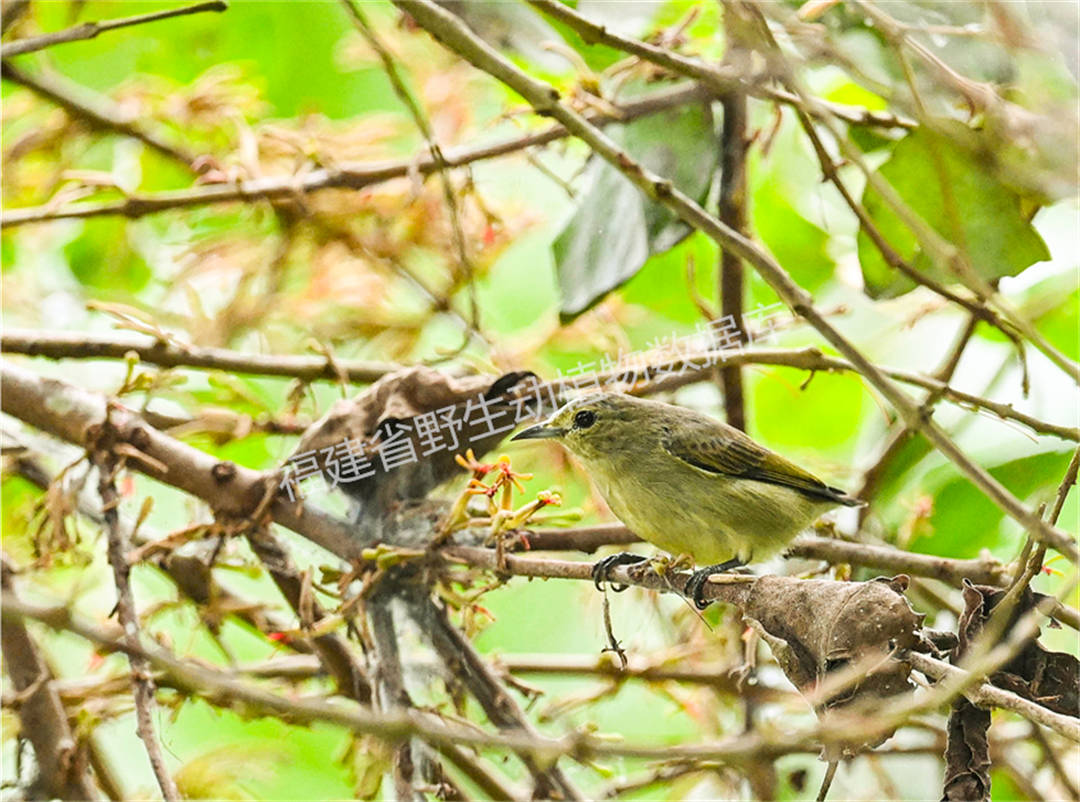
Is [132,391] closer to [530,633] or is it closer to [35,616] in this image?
[530,633]

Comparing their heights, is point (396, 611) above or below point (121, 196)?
below

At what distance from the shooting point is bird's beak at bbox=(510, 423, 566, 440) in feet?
7.70

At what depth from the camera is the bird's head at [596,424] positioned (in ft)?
8.04

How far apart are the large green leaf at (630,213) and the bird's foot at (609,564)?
20.9 inches

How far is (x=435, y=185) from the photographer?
3.25 metres

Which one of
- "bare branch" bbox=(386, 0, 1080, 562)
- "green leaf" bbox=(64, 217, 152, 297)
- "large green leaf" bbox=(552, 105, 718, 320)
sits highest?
"bare branch" bbox=(386, 0, 1080, 562)

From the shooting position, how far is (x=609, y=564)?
2062mm

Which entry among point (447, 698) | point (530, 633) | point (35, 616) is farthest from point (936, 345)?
point (35, 616)

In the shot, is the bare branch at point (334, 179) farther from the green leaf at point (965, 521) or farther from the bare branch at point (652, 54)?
the green leaf at point (965, 521)

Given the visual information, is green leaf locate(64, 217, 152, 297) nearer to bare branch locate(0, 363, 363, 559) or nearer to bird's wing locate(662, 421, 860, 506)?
bare branch locate(0, 363, 363, 559)

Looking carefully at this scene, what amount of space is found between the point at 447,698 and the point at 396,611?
210 millimetres

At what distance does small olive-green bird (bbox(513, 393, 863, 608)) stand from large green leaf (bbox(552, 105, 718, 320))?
26 centimetres

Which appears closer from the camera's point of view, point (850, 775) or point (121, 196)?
point (850, 775)

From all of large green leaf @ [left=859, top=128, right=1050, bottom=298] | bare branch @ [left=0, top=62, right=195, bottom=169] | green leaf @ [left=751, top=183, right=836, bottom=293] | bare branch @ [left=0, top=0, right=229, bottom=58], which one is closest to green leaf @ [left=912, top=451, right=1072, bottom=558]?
large green leaf @ [left=859, top=128, right=1050, bottom=298]
